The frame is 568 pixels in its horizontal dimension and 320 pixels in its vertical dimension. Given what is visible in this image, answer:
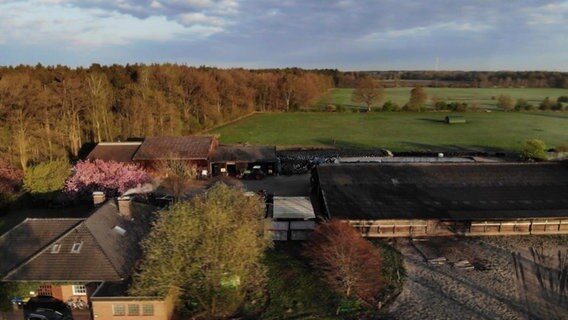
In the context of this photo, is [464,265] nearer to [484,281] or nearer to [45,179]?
[484,281]

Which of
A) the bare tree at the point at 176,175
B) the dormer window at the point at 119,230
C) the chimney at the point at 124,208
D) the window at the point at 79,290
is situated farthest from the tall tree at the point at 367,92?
the window at the point at 79,290

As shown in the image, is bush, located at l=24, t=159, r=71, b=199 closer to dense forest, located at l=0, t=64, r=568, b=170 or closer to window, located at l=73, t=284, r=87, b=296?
dense forest, located at l=0, t=64, r=568, b=170

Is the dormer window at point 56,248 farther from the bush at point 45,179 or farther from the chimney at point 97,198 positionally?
the bush at point 45,179

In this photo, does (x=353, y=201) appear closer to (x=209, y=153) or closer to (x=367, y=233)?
(x=367, y=233)

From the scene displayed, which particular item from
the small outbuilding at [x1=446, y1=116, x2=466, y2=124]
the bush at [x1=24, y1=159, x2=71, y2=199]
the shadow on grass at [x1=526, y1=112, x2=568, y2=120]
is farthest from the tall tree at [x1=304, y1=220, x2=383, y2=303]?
the shadow on grass at [x1=526, y1=112, x2=568, y2=120]

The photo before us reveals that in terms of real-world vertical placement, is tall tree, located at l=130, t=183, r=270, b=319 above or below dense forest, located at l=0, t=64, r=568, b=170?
below

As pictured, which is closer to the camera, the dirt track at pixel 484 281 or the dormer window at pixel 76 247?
the dirt track at pixel 484 281
